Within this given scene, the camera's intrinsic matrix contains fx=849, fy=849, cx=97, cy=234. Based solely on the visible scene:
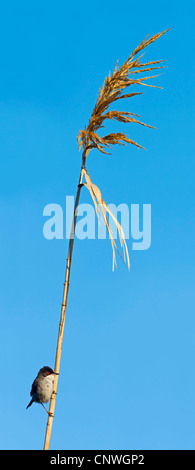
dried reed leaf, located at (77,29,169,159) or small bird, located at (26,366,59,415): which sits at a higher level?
dried reed leaf, located at (77,29,169,159)

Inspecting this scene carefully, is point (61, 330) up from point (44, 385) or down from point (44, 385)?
up

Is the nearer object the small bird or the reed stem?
the reed stem

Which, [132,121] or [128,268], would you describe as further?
[132,121]

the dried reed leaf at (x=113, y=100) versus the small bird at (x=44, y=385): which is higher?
the dried reed leaf at (x=113, y=100)

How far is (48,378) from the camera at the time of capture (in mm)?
9430

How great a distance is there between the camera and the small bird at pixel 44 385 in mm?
9422

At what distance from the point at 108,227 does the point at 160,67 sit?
2.10 meters

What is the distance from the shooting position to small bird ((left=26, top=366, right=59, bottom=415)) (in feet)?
30.9

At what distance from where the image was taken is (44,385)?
9.45 metres

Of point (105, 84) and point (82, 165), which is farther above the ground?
point (105, 84)

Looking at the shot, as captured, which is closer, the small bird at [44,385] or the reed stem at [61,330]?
the reed stem at [61,330]
